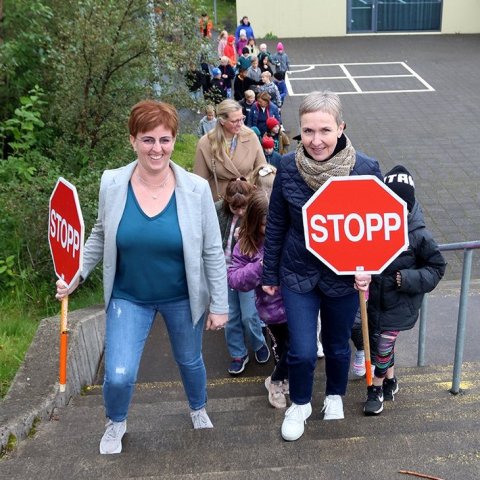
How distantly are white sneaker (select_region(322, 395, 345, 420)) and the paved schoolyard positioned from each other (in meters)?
4.56

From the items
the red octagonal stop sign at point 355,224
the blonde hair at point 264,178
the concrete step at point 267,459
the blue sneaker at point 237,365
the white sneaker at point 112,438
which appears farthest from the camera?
the blue sneaker at point 237,365

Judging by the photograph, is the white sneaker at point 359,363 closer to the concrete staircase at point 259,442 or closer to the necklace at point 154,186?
the concrete staircase at point 259,442

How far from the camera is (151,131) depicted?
292 cm

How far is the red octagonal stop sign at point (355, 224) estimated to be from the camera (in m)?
3.02

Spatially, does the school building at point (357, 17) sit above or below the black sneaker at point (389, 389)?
below

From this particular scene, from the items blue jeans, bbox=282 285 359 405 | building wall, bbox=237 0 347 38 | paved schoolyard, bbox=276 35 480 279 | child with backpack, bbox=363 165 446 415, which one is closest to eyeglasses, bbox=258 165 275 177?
child with backpack, bbox=363 165 446 415

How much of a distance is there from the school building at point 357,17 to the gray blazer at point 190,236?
2363 cm

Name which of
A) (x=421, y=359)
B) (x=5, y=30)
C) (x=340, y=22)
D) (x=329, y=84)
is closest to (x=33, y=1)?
(x=5, y=30)

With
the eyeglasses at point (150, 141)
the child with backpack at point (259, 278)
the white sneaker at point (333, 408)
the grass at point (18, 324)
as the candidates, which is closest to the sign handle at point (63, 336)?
the grass at point (18, 324)

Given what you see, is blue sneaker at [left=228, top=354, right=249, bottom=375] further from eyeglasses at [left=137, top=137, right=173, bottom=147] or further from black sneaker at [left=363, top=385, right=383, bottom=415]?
eyeglasses at [left=137, top=137, right=173, bottom=147]

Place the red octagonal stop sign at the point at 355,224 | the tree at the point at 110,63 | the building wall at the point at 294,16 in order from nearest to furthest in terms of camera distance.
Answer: the red octagonal stop sign at the point at 355,224 → the tree at the point at 110,63 → the building wall at the point at 294,16

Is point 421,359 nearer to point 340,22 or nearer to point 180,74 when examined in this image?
point 180,74

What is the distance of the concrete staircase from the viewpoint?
2.76m

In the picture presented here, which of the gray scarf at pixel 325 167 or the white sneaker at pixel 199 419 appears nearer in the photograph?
the gray scarf at pixel 325 167
